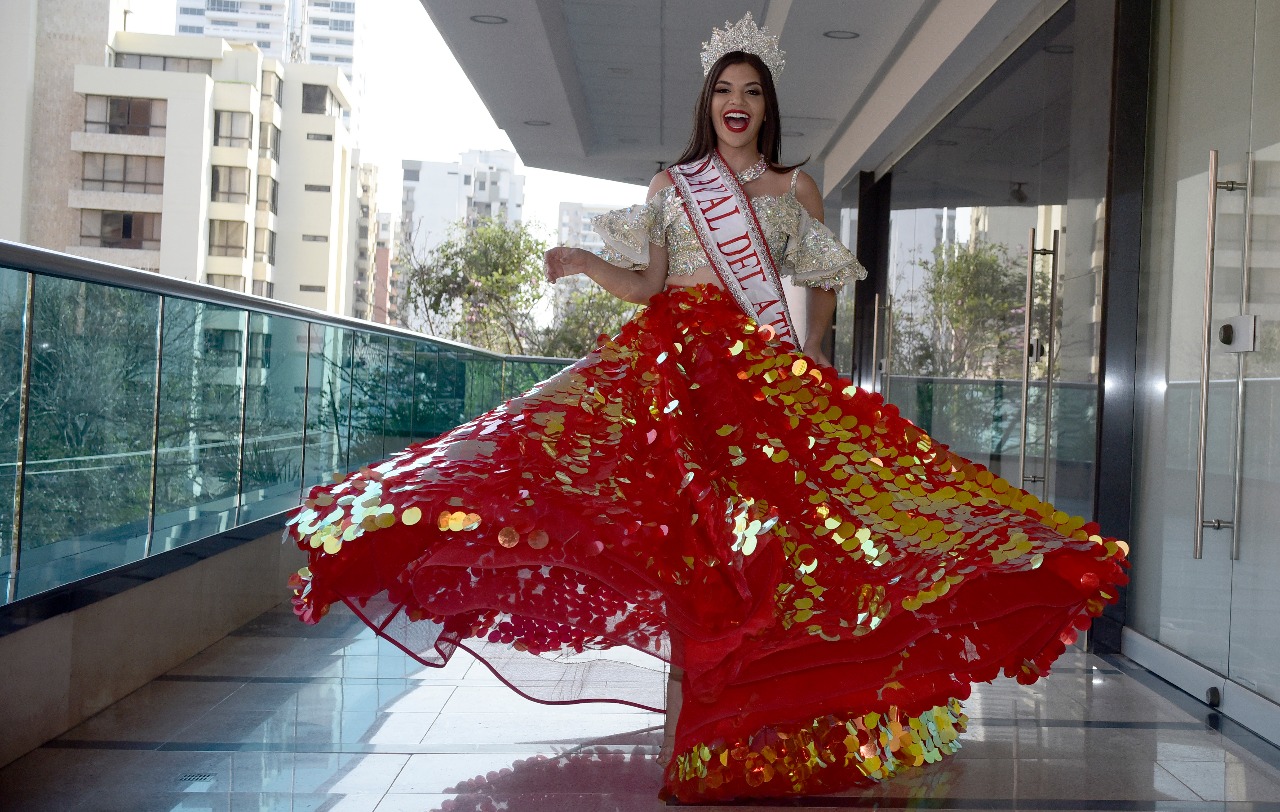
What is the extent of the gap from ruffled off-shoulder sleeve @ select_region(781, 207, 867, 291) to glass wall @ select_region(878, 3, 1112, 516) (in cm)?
135

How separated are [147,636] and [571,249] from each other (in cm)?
132

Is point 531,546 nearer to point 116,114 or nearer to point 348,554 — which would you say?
point 348,554

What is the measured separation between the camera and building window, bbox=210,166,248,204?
4378 cm

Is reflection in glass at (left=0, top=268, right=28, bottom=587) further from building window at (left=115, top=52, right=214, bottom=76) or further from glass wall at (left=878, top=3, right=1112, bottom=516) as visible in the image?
building window at (left=115, top=52, right=214, bottom=76)

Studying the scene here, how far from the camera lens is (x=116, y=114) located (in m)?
43.1

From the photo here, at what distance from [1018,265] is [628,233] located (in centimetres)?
265

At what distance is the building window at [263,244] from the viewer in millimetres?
44875

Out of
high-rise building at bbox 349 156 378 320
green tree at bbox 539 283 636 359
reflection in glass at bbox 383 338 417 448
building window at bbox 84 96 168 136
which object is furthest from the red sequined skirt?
high-rise building at bbox 349 156 378 320

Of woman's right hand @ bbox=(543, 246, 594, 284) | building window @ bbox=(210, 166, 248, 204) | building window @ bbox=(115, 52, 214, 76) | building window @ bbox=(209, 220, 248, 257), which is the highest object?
building window @ bbox=(115, 52, 214, 76)

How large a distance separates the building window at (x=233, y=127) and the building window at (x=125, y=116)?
185cm

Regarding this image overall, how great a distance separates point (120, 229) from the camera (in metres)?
42.5

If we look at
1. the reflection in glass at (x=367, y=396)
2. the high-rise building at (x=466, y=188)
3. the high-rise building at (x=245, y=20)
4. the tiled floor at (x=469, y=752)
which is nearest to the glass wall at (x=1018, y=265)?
the tiled floor at (x=469, y=752)

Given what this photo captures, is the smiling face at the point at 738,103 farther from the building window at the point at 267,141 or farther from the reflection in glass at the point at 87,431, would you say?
the building window at the point at 267,141

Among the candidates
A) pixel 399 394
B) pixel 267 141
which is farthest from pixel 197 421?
pixel 267 141
